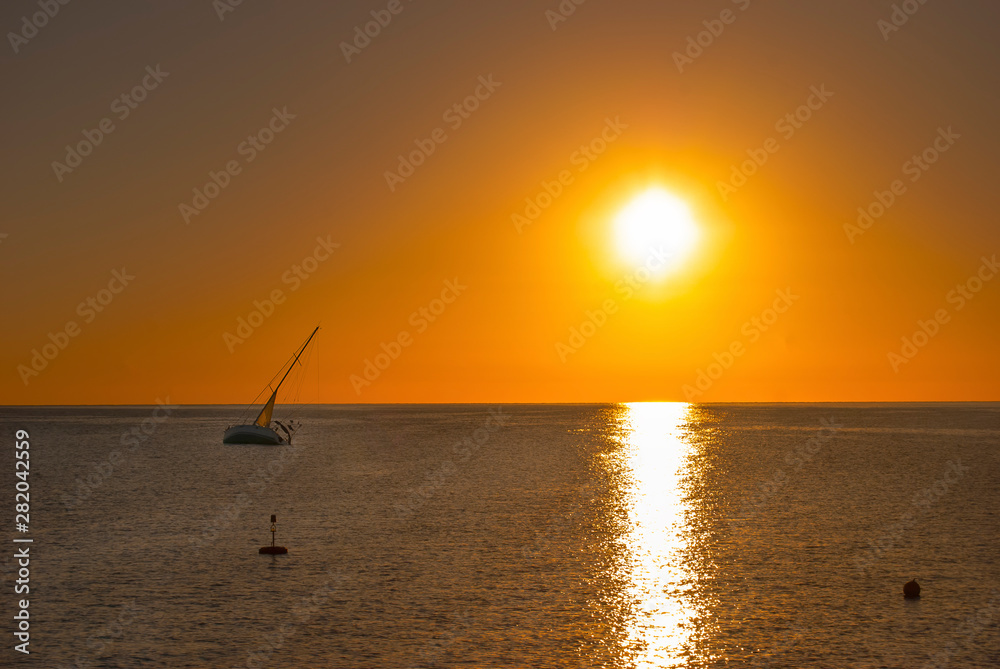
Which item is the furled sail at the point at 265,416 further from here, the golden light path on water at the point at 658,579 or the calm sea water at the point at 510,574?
the golden light path on water at the point at 658,579

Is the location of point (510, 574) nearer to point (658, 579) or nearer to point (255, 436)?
point (658, 579)

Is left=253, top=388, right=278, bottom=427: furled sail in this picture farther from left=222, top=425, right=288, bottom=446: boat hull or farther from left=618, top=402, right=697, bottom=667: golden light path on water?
left=618, top=402, right=697, bottom=667: golden light path on water

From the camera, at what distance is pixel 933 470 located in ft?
392

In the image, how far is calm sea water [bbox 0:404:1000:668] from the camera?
31.6m

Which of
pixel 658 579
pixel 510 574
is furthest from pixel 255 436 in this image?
pixel 658 579

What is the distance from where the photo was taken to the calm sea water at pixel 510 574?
3161 cm

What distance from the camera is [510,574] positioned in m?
44.8

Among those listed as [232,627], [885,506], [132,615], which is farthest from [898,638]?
[885,506]

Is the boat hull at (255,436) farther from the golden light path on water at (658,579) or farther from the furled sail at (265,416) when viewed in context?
the golden light path on water at (658,579)

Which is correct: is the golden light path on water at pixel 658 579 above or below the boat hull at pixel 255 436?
below

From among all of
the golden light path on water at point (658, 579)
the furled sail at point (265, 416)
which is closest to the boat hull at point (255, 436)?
the furled sail at point (265, 416)

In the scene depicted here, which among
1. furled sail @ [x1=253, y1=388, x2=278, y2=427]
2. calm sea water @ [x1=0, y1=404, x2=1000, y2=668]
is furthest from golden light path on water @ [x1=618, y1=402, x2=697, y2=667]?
furled sail @ [x1=253, y1=388, x2=278, y2=427]

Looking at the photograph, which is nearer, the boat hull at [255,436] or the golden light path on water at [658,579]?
the golden light path on water at [658,579]

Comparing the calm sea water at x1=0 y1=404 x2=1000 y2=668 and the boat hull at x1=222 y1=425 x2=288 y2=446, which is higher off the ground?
the boat hull at x1=222 y1=425 x2=288 y2=446
